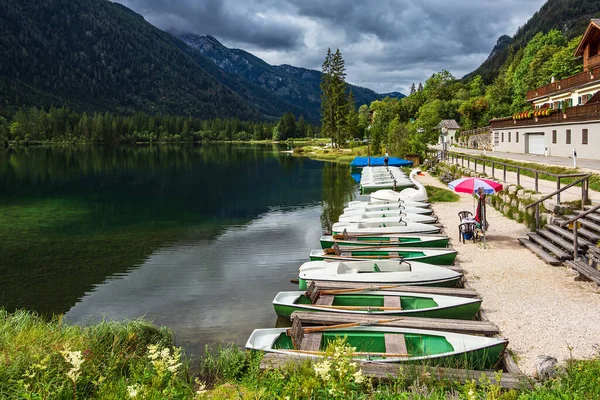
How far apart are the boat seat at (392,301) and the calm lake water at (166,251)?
3.49m

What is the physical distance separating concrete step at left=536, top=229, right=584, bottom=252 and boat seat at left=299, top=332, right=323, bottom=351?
955 centimetres

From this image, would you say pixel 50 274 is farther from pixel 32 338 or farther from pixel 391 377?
pixel 391 377

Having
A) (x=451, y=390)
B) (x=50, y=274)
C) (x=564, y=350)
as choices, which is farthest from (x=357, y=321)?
(x=50, y=274)

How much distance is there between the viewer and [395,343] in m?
8.99

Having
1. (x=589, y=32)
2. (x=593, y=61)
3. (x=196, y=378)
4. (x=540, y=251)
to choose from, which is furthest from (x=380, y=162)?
(x=196, y=378)

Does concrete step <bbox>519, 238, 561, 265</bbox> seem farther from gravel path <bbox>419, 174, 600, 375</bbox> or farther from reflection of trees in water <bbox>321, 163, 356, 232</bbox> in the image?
reflection of trees in water <bbox>321, 163, 356, 232</bbox>

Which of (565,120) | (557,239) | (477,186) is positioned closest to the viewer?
(557,239)

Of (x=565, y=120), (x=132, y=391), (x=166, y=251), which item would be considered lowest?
(x=166, y=251)

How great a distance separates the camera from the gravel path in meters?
9.13

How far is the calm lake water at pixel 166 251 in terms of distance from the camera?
14.8 m

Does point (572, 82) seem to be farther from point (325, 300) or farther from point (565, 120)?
point (325, 300)

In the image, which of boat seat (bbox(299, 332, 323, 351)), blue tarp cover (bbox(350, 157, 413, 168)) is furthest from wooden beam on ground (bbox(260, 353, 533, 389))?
blue tarp cover (bbox(350, 157, 413, 168))

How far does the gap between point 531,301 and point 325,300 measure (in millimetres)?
5156

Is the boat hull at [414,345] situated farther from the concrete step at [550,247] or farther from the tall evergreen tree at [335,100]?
the tall evergreen tree at [335,100]
